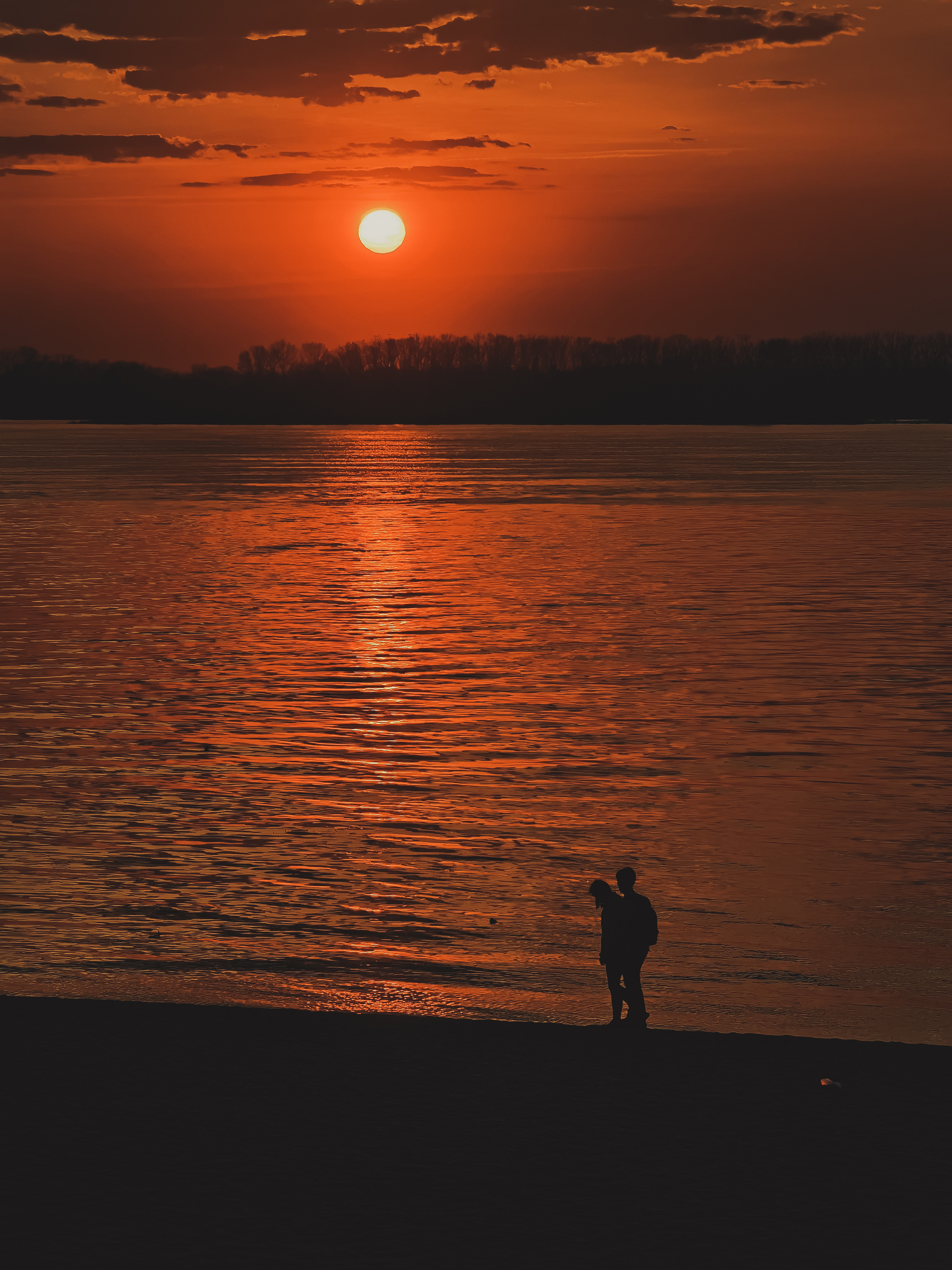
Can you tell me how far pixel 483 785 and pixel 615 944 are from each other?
9203 millimetres

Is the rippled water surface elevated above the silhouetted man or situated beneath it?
situated beneath

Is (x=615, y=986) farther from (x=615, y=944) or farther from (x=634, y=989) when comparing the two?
(x=615, y=944)

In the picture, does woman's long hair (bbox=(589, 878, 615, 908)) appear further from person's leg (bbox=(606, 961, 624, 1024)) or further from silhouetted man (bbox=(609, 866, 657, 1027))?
person's leg (bbox=(606, 961, 624, 1024))

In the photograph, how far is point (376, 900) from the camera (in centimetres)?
1495

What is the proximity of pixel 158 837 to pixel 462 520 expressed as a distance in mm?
60189

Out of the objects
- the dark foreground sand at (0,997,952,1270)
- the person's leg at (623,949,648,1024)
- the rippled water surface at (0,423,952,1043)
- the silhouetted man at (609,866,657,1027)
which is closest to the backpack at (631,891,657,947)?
the silhouetted man at (609,866,657,1027)

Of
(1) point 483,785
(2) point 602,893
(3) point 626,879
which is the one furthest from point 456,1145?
(1) point 483,785

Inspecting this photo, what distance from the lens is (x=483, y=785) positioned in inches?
788

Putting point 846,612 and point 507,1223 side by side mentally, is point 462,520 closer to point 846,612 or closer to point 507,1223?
point 846,612

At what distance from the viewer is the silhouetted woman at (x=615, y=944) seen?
35.3 ft

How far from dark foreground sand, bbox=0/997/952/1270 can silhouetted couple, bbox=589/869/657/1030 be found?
13.3 inches

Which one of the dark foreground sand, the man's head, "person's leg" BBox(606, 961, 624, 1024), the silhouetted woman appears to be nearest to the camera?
the dark foreground sand

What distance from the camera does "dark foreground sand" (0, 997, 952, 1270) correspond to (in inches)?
299

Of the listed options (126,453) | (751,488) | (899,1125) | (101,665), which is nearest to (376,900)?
(899,1125)
